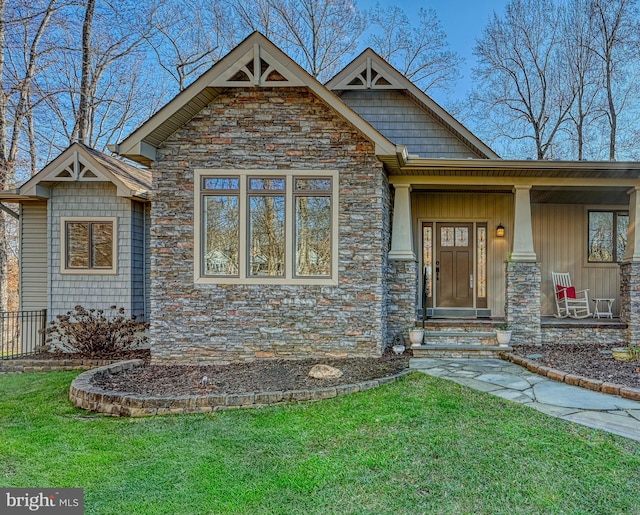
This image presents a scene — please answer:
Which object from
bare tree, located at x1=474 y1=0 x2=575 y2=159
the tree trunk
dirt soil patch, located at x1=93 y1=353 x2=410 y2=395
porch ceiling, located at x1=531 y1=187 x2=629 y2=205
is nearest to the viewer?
dirt soil patch, located at x1=93 y1=353 x2=410 y2=395

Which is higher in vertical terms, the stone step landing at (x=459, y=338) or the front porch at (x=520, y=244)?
the front porch at (x=520, y=244)

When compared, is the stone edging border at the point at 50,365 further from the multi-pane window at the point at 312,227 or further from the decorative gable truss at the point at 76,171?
the multi-pane window at the point at 312,227

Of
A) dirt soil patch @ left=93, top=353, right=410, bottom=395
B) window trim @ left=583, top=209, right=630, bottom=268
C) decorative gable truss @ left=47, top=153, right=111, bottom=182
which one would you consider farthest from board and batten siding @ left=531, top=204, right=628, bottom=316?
decorative gable truss @ left=47, top=153, right=111, bottom=182

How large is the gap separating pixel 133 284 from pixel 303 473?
6687mm

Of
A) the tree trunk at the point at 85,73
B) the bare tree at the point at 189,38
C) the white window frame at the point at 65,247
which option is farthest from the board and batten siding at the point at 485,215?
the bare tree at the point at 189,38

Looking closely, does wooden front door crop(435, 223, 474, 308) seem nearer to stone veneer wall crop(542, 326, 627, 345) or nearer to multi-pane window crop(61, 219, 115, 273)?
stone veneer wall crop(542, 326, 627, 345)

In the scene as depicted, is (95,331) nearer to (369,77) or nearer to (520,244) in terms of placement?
(369,77)

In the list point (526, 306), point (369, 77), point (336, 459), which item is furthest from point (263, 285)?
point (369, 77)

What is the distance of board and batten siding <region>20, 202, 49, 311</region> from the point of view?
30.5ft

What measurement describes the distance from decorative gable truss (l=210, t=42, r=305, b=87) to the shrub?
4.94m

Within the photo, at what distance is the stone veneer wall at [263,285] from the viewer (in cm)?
692

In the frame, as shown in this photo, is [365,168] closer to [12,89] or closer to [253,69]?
[253,69]

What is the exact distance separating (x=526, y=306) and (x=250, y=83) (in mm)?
6187

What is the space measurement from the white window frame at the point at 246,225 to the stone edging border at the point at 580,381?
3264mm
